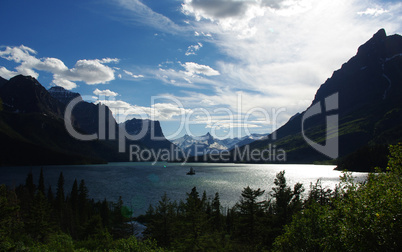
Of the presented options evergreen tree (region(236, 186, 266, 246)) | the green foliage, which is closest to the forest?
the green foliage

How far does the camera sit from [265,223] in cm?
4906

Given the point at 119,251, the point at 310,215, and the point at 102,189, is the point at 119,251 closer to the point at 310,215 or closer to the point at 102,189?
the point at 310,215

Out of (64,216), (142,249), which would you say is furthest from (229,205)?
(142,249)

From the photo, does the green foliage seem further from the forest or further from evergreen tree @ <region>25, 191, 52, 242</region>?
evergreen tree @ <region>25, 191, 52, 242</region>

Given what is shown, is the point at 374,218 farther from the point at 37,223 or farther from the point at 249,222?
the point at 37,223

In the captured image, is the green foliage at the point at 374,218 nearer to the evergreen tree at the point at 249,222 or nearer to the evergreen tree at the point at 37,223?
the evergreen tree at the point at 249,222

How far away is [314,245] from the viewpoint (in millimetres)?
28375

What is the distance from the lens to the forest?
50.2 ft

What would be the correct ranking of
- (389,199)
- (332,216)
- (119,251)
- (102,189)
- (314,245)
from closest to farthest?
1. (389,199)
2. (332,216)
3. (314,245)
4. (119,251)
5. (102,189)

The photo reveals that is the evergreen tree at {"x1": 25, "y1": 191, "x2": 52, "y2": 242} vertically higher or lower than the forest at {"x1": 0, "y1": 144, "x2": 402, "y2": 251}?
lower

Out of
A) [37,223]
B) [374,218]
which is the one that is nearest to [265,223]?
[374,218]

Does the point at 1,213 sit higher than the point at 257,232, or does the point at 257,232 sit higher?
the point at 1,213

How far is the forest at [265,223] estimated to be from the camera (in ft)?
50.2

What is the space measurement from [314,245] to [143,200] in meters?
121
